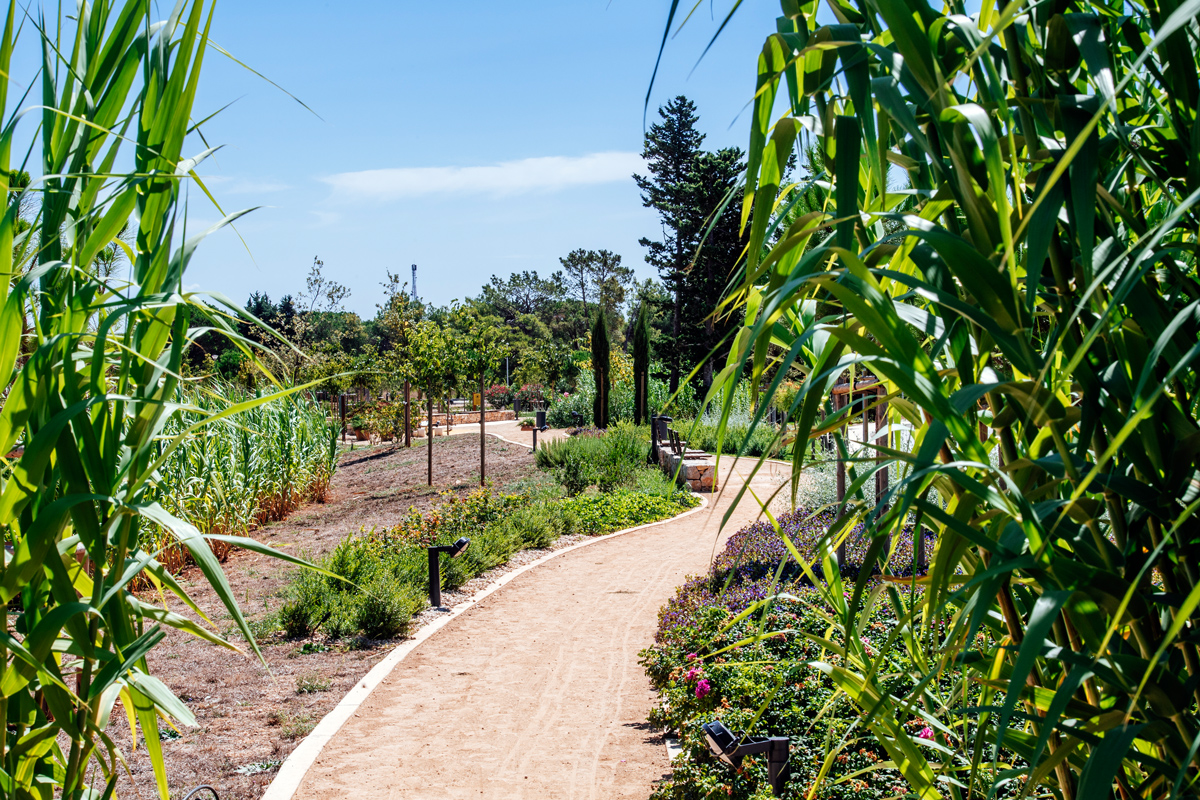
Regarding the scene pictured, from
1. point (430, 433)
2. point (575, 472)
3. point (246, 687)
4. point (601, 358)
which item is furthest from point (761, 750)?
point (601, 358)

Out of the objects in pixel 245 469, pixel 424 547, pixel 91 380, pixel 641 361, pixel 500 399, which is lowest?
pixel 424 547

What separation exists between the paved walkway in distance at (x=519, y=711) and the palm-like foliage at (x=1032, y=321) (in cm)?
155

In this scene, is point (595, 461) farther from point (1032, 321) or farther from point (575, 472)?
point (1032, 321)

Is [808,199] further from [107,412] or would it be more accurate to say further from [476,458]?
[476,458]

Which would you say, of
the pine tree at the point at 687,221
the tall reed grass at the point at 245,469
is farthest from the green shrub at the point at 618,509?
the pine tree at the point at 687,221

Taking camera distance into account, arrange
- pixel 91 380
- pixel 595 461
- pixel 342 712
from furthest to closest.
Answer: pixel 595 461
pixel 342 712
pixel 91 380

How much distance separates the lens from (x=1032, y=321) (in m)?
1.00

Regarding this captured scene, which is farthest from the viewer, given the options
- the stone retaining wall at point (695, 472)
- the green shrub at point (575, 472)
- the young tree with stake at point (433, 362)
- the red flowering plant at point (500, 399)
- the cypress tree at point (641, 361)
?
the red flowering plant at point (500, 399)

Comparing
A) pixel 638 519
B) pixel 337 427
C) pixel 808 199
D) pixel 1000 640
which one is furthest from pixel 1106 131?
pixel 337 427

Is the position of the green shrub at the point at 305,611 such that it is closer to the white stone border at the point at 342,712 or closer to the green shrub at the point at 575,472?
the white stone border at the point at 342,712

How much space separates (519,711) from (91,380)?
13.7ft

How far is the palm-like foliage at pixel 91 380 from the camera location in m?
1.19

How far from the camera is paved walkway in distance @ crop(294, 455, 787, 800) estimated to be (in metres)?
3.95

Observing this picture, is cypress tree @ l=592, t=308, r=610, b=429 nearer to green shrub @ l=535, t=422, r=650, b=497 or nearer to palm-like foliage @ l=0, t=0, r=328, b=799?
green shrub @ l=535, t=422, r=650, b=497
